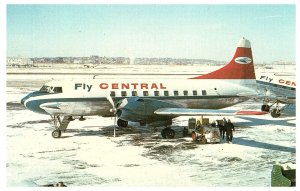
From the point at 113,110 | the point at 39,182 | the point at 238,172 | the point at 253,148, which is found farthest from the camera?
the point at 113,110

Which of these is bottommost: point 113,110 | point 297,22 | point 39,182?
point 39,182

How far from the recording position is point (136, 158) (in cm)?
1566

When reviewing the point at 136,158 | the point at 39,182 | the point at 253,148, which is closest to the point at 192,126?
the point at 253,148

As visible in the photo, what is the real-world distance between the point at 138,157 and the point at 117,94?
564 centimetres

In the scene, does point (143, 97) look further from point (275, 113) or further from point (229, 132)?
point (275, 113)

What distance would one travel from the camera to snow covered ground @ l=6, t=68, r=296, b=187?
13.2 m

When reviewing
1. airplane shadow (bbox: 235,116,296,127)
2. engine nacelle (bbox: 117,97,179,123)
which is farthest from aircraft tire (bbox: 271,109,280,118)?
engine nacelle (bbox: 117,97,179,123)

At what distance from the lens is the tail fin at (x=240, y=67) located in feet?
77.6

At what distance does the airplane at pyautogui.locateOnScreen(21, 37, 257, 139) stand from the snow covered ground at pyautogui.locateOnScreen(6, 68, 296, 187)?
126 cm

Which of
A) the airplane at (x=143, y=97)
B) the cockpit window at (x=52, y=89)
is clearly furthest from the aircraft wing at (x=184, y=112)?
the cockpit window at (x=52, y=89)

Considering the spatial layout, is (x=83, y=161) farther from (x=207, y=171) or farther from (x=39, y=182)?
(x=207, y=171)

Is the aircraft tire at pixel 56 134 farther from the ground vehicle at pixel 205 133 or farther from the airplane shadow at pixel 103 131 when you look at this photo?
the ground vehicle at pixel 205 133

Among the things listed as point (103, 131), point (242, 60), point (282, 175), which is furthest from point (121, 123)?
point (282, 175)

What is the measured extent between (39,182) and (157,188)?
14.3 feet
